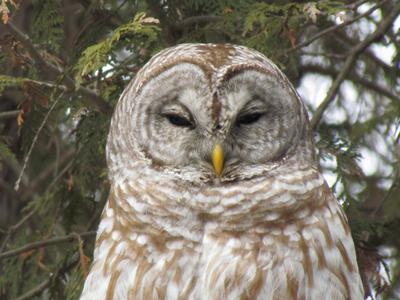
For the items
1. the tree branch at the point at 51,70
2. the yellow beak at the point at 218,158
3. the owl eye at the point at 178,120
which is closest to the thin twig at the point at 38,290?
the tree branch at the point at 51,70

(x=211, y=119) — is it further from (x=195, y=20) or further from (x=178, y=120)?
(x=195, y=20)

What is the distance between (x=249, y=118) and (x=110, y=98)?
43.6 inches

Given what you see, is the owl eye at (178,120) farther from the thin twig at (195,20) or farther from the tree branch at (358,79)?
the tree branch at (358,79)

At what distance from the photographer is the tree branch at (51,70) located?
4.91 meters

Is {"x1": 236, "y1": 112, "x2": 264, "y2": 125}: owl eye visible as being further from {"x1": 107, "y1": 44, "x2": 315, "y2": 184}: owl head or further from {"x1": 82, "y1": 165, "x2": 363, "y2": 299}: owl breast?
{"x1": 82, "y1": 165, "x2": 363, "y2": 299}: owl breast

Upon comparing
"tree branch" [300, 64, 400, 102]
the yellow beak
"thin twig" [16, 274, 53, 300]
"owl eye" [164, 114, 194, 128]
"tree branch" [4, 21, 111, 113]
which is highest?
"tree branch" [300, 64, 400, 102]

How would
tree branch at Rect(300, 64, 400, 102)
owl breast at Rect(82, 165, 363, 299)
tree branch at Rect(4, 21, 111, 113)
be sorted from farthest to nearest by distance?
tree branch at Rect(300, 64, 400, 102) < tree branch at Rect(4, 21, 111, 113) < owl breast at Rect(82, 165, 363, 299)

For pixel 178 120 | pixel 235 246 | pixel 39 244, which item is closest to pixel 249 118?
pixel 178 120

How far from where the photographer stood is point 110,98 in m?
5.67

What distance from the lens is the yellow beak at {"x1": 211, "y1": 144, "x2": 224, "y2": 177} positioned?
4.67 metres

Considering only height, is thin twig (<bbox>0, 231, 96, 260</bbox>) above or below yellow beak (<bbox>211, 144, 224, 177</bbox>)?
below

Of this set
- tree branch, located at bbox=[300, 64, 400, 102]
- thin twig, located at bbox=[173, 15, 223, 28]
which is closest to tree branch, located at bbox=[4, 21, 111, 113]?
thin twig, located at bbox=[173, 15, 223, 28]

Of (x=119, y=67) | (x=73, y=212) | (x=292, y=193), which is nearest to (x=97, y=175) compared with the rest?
(x=73, y=212)

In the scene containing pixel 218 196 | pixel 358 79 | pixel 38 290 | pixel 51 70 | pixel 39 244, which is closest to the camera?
pixel 218 196
